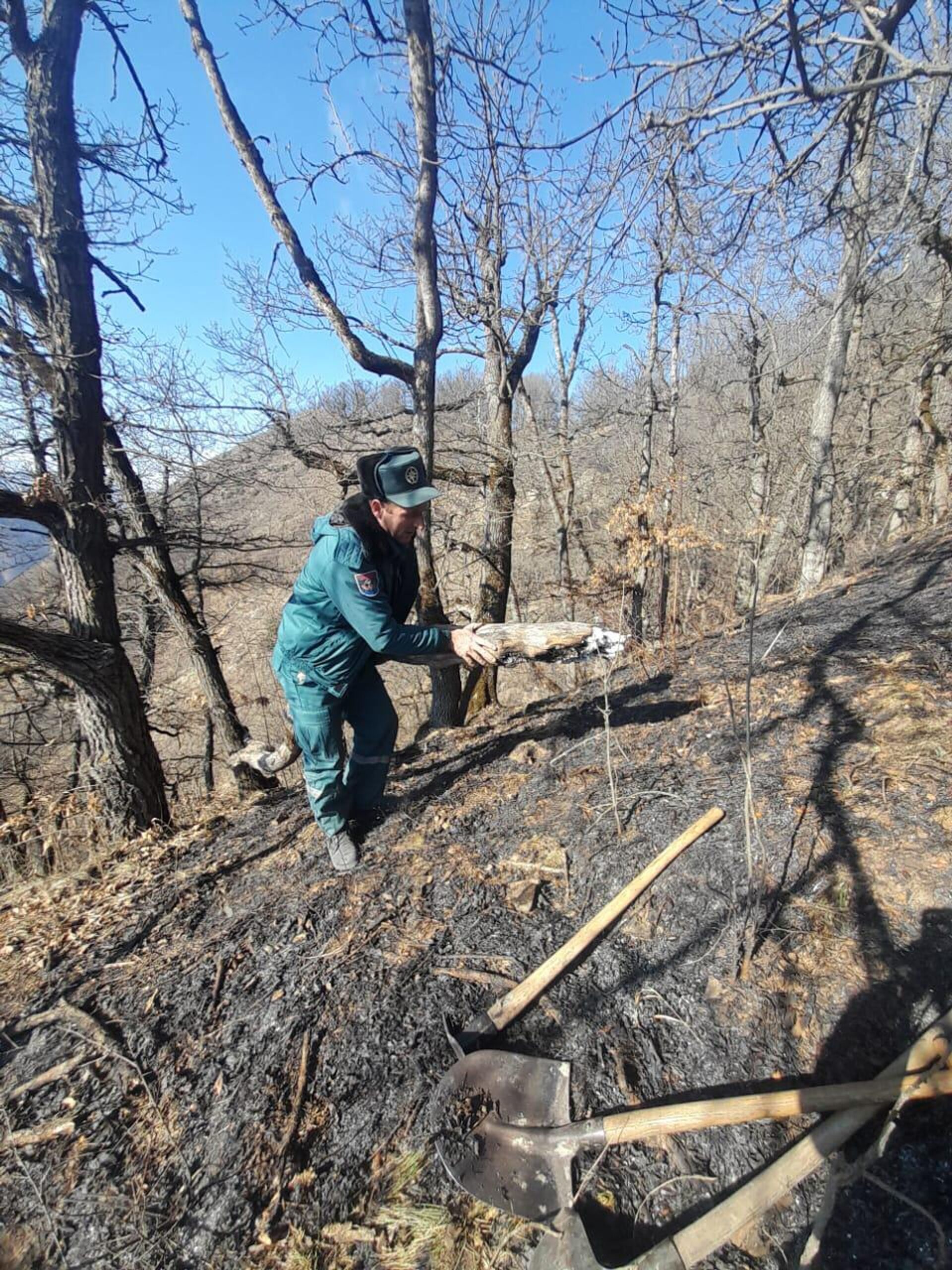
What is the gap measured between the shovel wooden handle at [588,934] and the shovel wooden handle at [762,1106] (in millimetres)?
439

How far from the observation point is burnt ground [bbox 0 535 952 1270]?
1514 millimetres

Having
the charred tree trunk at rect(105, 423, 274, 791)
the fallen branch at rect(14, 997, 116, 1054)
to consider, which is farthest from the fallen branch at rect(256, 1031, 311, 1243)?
the charred tree trunk at rect(105, 423, 274, 791)

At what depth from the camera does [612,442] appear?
1367 centimetres

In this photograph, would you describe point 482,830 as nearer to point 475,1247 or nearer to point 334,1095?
point 334,1095

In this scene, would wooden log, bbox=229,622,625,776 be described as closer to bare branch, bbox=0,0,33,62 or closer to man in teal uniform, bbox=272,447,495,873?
man in teal uniform, bbox=272,447,495,873

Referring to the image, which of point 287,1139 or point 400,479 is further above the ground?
point 400,479

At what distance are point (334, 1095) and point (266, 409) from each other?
6207 millimetres

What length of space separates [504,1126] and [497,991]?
1.43ft

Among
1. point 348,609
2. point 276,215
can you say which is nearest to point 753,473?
point 276,215

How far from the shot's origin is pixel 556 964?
2.06 m

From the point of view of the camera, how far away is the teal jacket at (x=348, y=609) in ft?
8.32

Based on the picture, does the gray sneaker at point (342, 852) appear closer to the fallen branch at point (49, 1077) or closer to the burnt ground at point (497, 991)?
the burnt ground at point (497, 991)

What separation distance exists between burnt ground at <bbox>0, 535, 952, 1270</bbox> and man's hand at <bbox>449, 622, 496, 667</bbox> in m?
0.97

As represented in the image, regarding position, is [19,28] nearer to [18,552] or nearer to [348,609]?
[18,552]
